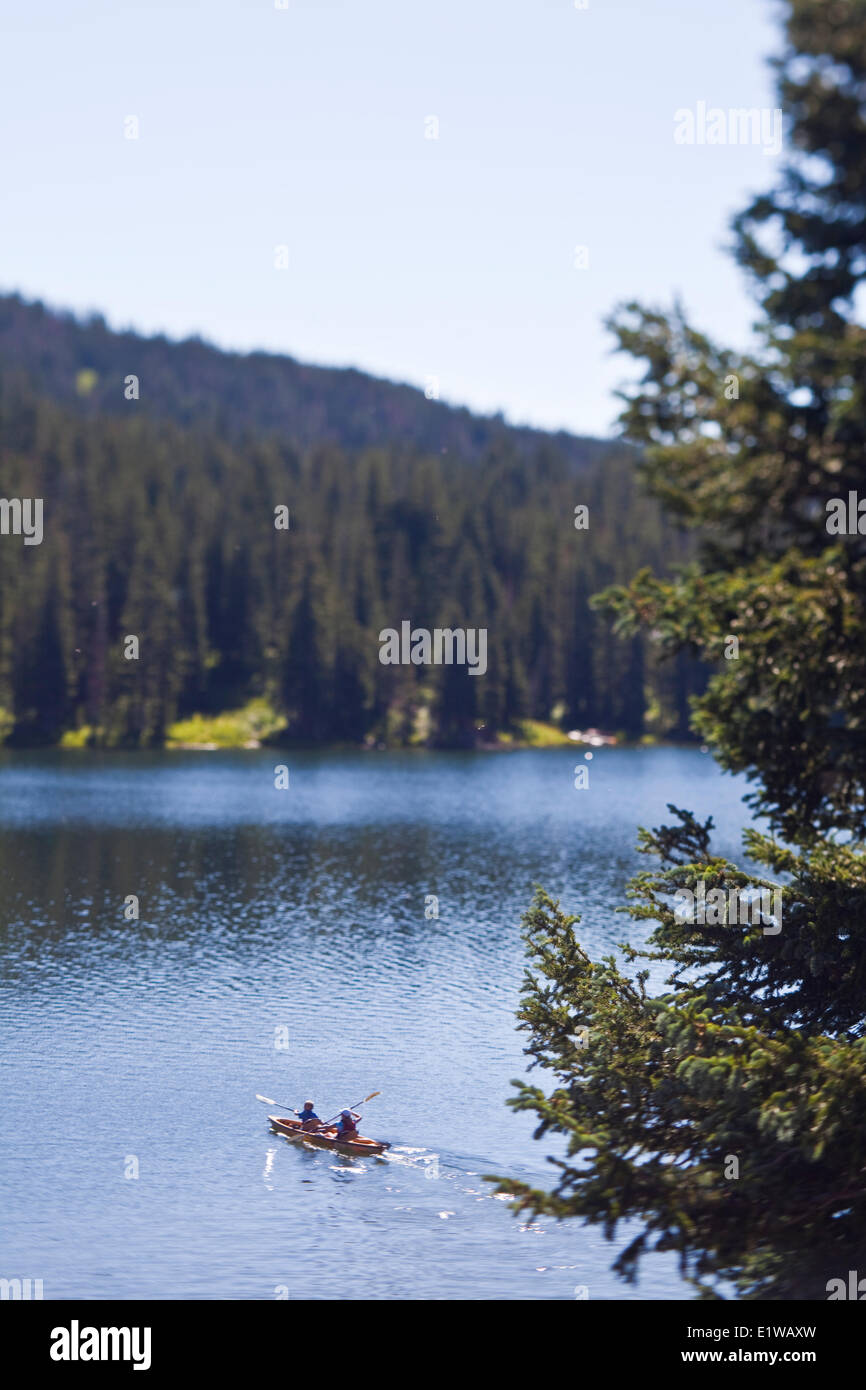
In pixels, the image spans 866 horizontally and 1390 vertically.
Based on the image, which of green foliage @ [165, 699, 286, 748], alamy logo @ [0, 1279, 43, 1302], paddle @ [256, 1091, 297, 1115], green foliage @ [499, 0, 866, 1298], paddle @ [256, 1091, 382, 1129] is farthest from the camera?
green foliage @ [165, 699, 286, 748]

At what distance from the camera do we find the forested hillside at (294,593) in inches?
5782

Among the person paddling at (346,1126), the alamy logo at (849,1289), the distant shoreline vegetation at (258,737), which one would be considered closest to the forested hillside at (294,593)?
the distant shoreline vegetation at (258,737)

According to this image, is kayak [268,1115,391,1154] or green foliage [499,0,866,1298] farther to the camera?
kayak [268,1115,391,1154]

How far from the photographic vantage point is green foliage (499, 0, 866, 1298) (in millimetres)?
14688

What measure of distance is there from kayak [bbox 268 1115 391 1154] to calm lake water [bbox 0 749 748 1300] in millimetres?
284

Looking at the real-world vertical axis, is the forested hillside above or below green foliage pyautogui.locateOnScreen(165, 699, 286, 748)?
above

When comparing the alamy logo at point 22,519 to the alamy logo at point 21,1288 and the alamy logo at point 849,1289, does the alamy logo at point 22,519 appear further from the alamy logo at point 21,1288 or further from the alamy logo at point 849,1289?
the alamy logo at point 849,1289

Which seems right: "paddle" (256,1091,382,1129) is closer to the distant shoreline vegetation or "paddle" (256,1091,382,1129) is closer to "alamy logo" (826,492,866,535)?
"alamy logo" (826,492,866,535)
